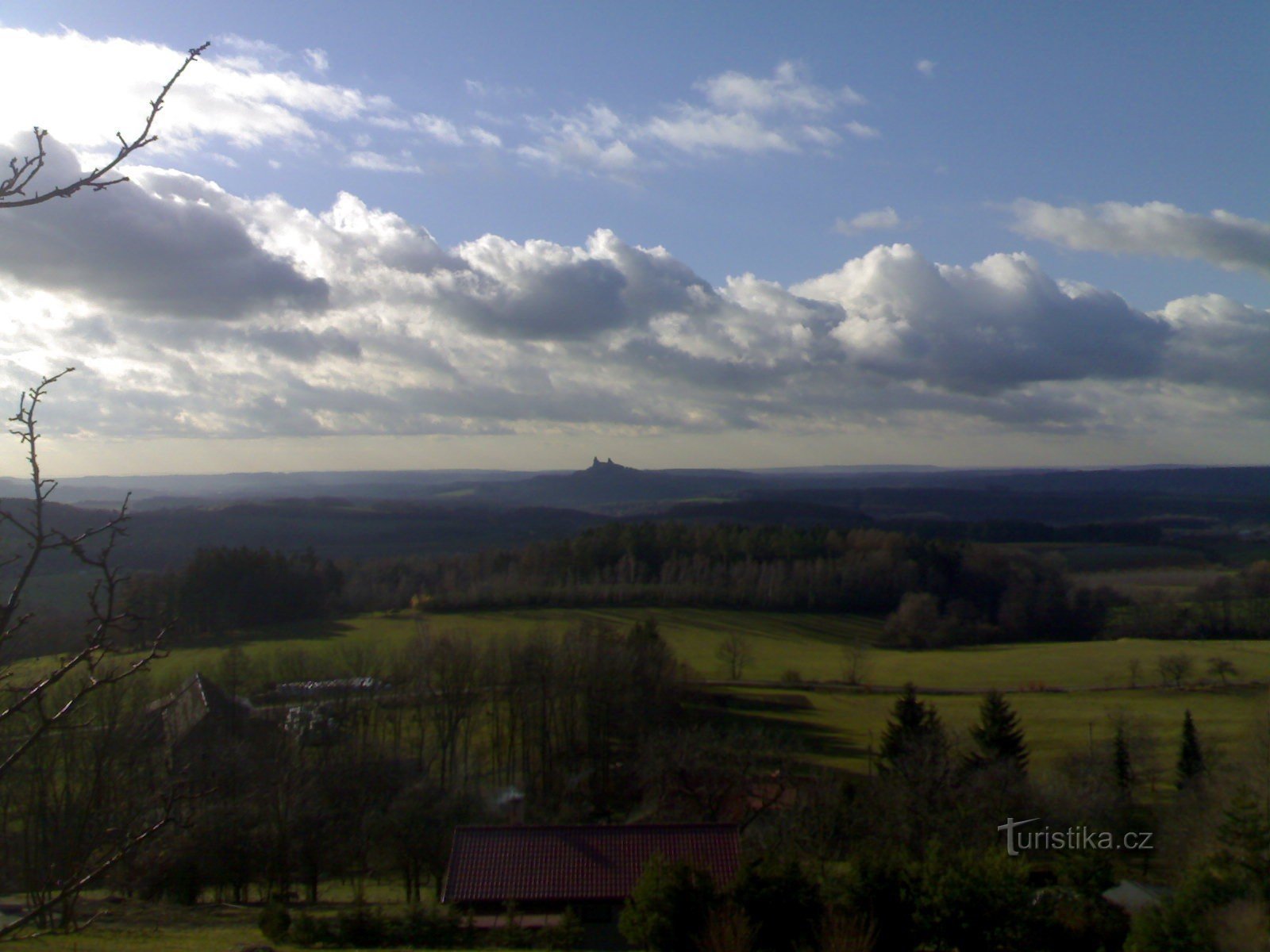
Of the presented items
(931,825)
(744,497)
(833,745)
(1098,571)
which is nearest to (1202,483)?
(744,497)

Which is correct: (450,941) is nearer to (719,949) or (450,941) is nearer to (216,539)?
(719,949)

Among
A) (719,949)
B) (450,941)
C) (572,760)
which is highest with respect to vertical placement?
(719,949)

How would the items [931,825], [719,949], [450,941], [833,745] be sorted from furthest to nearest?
[833,745] → [931,825] → [450,941] → [719,949]

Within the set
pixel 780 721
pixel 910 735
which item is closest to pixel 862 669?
pixel 780 721

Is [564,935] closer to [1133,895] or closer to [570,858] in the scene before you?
[570,858]

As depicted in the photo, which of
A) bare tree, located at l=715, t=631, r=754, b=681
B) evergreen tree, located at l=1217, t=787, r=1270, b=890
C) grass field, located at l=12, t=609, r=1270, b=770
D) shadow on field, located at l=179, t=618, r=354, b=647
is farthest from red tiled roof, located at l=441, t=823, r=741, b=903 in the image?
shadow on field, located at l=179, t=618, r=354, b=647

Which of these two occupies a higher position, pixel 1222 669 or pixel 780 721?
pixel 1222 669

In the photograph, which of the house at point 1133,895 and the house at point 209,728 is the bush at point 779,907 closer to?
the house at point 1133,895
